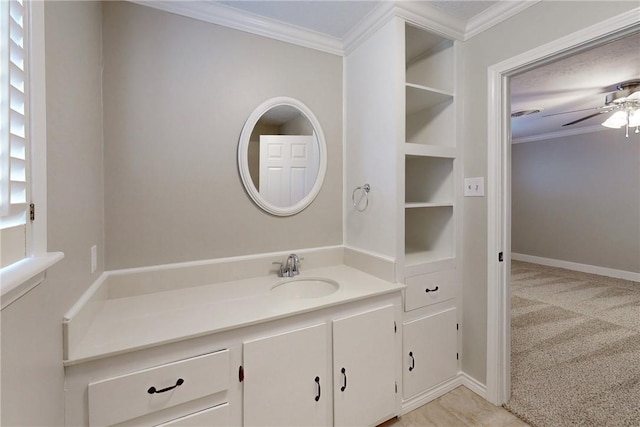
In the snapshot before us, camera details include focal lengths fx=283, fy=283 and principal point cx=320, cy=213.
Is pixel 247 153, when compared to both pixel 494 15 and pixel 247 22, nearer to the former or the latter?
pixel 247 22

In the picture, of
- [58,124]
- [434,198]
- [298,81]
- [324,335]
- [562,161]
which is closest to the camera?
[58,124]

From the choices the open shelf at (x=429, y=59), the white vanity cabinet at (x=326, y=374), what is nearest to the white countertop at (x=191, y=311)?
the white vanity cabinet at (x=326, y=374)

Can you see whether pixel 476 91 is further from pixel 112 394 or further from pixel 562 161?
pixel 562 161

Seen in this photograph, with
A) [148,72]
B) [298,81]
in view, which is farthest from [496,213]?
[148,72]

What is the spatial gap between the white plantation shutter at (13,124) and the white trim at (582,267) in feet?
21.0

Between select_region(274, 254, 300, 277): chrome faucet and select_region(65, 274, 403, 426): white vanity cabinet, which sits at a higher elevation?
select_region(274, 254, 300, 277): chrome faucet

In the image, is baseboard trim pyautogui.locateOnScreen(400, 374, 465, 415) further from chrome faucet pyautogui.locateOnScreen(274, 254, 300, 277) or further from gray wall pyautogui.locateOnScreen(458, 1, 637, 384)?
chrome faucet pyautogui.locateOnScreen(274, 254, 300, 277)

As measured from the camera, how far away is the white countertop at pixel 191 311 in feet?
3.41

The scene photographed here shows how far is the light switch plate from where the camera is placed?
1.77 meters

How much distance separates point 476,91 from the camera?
1.80m

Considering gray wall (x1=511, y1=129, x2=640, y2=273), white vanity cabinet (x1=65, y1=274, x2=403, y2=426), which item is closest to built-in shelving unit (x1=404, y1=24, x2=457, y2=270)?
white vanity cabinet (x1=65, y1=274, x2=403, y2=426)

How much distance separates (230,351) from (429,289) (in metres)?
1.23

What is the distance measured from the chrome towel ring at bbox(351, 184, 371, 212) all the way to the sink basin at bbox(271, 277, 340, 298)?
544 millimetres

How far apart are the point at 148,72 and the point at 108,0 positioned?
37 centimetres
